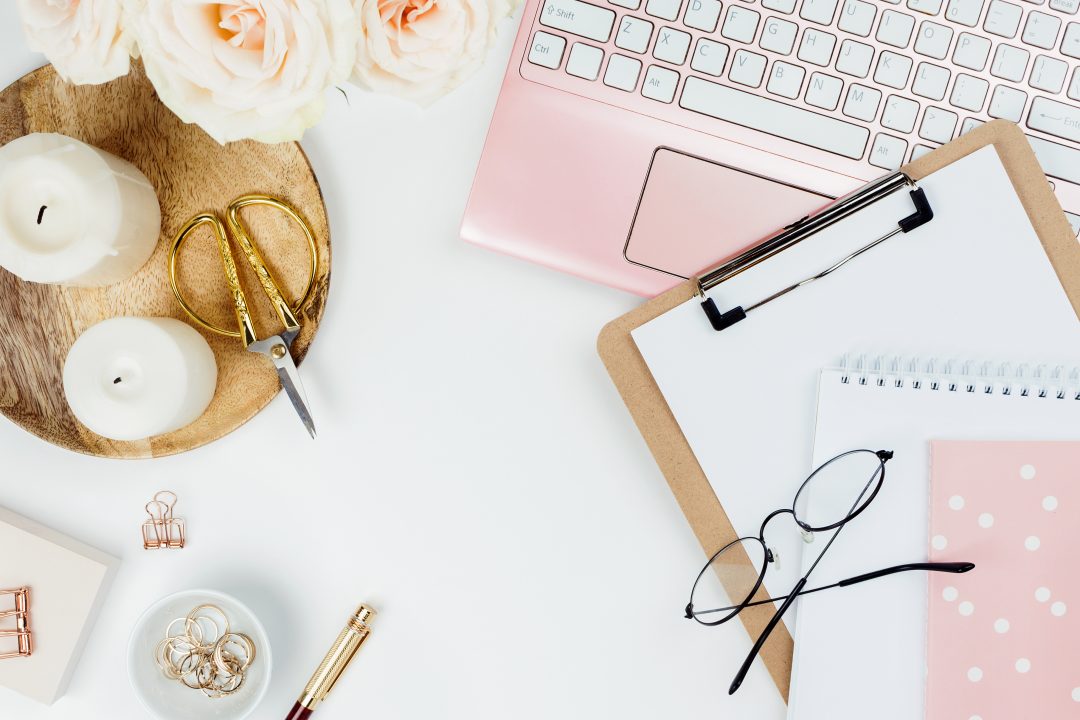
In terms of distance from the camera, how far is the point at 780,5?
547mm

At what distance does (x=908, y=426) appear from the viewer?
1.80 ft

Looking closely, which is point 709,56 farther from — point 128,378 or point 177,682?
point 177,682

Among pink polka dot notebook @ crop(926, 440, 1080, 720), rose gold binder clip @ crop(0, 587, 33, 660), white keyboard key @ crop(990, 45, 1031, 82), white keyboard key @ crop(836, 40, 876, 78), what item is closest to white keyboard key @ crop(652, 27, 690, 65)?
white keyboard key @ crop(836, 40, 876, 78)

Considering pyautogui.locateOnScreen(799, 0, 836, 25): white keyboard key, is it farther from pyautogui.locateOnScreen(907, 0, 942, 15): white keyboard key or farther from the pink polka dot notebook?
the pink polka dot notebook

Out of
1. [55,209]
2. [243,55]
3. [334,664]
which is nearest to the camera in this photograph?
[243,55]

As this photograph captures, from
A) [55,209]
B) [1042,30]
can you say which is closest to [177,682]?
[55,209]

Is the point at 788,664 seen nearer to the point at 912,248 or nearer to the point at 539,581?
the point at 539,581

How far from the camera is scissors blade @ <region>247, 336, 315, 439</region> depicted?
1.79ft

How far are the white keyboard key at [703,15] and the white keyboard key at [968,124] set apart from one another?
18cm

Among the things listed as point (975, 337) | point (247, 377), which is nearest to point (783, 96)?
point (975, 337)

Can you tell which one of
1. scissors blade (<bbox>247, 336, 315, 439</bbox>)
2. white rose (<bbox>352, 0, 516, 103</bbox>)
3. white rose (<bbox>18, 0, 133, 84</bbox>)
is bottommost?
scissors blade (<bbox>247, 336, 315, 439</bbox>)

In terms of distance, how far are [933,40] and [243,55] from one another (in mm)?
443

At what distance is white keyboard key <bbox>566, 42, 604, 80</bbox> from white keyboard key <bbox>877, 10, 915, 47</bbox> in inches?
7.5

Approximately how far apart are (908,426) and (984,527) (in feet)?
0.26
